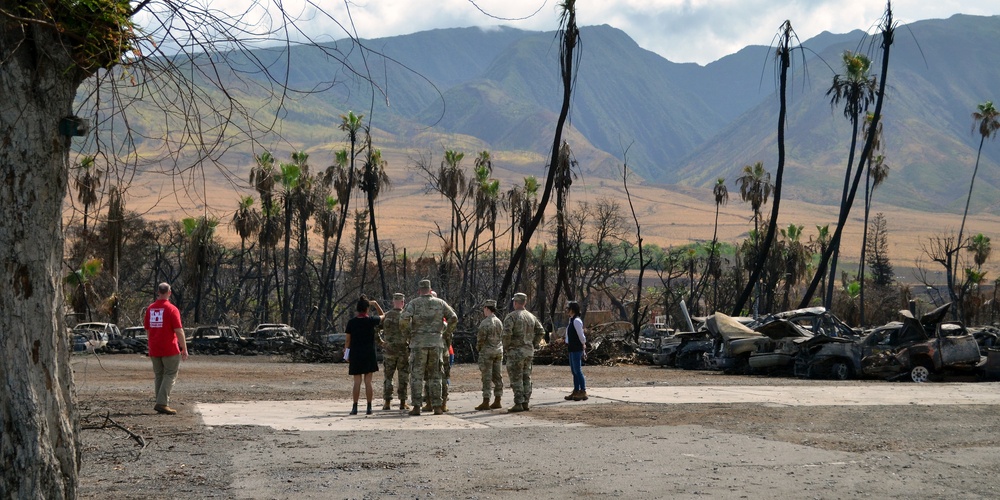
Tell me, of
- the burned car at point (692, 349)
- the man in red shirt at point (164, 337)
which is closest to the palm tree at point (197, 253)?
the burned car at point (692, 349)

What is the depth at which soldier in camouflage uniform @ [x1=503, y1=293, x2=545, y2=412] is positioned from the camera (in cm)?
1537

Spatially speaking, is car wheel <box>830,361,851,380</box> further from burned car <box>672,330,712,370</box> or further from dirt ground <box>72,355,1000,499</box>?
dirt ground <box>72,355,1000,499</box>

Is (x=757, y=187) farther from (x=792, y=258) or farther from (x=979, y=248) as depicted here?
(x=979, y=248)

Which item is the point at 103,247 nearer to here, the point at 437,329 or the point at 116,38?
the point at 437,329

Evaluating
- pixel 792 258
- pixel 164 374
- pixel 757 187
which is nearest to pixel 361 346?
pixel 164 374

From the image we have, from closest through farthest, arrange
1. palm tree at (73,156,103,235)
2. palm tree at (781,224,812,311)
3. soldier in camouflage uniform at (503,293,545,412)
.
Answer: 1. palm tree at (73,156,103,235)
2. soldier in camouflage uniform at (503,293,545,412)
3. palm tree at (781,224,812,311)

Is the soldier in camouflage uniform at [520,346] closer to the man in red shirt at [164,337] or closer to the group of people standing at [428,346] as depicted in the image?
the group of people standing at [428,346]

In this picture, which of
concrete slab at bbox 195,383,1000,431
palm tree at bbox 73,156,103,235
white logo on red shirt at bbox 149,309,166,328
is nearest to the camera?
palm tree at bbox 73,156,103,235

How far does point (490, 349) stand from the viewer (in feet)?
50.6

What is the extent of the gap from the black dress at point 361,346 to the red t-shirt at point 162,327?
92.0 inches

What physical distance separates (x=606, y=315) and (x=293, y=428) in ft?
147

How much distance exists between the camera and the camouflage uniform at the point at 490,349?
15.3m

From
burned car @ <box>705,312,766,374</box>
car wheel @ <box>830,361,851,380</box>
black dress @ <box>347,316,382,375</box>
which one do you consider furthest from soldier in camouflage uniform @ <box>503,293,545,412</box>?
burned car @ <box>705,312,766,374</box>

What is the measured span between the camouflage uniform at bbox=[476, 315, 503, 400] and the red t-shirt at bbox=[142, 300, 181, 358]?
4.02 m
